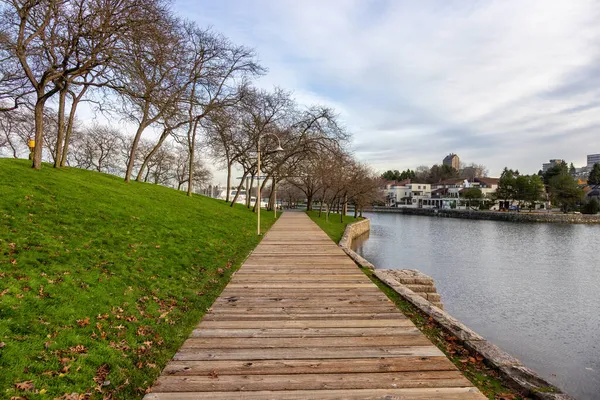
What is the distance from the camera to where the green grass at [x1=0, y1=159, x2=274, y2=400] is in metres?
3.30

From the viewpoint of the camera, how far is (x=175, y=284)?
680 centimetres

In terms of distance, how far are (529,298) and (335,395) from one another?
1251cm

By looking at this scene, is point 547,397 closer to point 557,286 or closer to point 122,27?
point 122,27

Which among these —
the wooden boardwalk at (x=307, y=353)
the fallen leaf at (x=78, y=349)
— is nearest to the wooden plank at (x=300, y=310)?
the wooden boardwalk at (x=307, y=353)

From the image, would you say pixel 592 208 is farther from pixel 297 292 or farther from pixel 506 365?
pixel 506 365

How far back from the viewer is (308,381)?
3219 millimetres

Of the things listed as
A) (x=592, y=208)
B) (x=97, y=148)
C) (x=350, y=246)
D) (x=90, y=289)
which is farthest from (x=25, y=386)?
(x=592, y=208)

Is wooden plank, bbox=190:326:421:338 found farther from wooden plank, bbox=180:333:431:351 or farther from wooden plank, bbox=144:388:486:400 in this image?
wooden plank, bbox=144:388:486:400

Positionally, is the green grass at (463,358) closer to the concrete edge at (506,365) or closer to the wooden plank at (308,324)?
the concrete edge at (506,365)

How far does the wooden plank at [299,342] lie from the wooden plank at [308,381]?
66 cm

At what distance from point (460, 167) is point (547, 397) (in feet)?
541

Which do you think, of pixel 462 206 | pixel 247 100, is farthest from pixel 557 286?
pixel 462 206

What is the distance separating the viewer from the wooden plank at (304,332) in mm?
4309

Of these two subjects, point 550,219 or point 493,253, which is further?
point 550,219
